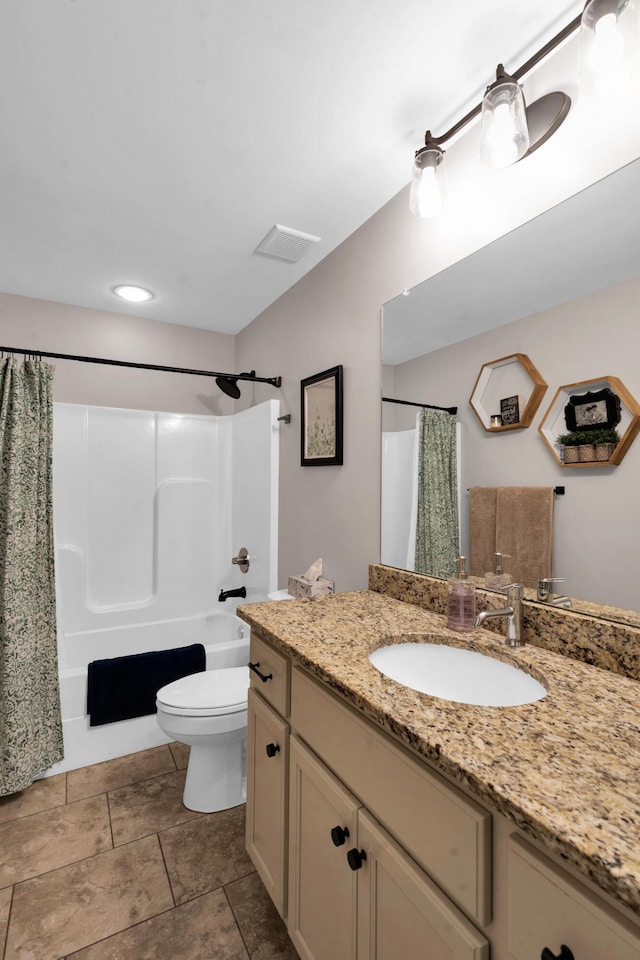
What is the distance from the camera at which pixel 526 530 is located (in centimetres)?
121

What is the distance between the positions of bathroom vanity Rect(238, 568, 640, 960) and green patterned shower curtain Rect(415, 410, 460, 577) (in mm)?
219

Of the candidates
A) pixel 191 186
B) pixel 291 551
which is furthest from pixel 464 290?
pixel 291 551

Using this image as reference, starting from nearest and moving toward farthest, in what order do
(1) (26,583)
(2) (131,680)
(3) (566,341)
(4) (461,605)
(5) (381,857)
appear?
(5) (381,857) → (3) (566,341) → (4) (461,605) → (1) (26,583) → (2) (131,680)

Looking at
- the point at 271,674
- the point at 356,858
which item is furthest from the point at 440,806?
the point at 271,674

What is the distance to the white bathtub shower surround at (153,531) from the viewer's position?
2562 millimetres

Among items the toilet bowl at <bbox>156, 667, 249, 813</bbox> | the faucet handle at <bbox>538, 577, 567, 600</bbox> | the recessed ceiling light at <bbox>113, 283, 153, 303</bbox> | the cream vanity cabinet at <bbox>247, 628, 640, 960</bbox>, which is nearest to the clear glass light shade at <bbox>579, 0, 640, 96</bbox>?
the faucet handle at <bbox>538, 577, 567, 600</bbox>

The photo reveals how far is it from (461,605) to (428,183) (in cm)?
116

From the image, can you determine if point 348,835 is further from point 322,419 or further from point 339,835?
point 322,419

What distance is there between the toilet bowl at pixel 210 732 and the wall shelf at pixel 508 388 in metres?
1.40

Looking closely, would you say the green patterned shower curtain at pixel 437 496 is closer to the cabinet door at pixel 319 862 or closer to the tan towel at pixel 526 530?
the tan towel at pixel 526 530

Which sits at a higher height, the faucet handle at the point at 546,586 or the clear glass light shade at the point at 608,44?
the clear glass light shade at the point at 608,44

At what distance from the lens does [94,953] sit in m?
1.29

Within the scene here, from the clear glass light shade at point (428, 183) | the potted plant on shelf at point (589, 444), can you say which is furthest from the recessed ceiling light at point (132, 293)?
the potted plant on shelf at point (589, 444)

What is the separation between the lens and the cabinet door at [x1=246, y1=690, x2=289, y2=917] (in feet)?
3.97
